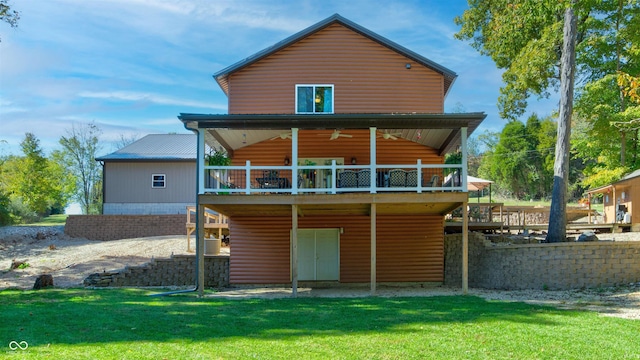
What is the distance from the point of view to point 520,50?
75.9ft

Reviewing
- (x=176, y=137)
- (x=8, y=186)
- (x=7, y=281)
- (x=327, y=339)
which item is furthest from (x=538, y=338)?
(x=8, y=186)

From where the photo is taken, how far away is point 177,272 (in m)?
17.7

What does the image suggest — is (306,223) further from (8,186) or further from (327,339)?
(8,186)

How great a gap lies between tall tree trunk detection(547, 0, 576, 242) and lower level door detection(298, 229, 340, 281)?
22.4ft

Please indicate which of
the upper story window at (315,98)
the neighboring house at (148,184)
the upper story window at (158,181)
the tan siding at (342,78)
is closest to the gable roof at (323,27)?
the tan siding at (342,78)

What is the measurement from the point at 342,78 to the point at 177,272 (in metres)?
8.33

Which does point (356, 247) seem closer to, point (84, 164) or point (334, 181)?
point (334, 181)

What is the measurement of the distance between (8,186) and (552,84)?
37548 millimetres

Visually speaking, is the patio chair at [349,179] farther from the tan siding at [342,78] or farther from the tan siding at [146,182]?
the tan siding at [146,182]

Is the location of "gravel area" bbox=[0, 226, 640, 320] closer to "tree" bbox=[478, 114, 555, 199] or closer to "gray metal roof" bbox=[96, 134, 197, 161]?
"gray metal roof" bbox=[96, 134, 197, 161]

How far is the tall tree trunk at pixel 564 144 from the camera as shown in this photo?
56.5 ft

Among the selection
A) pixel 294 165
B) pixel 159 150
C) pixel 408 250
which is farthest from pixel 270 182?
pixel 159 150

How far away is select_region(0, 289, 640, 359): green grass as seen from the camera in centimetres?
779

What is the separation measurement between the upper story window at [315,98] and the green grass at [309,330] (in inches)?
293
